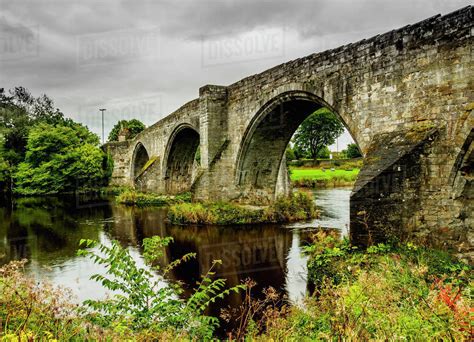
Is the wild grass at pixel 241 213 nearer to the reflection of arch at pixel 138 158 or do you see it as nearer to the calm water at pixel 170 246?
the calm water at pixel 170 246

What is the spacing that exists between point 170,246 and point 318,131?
3426cm

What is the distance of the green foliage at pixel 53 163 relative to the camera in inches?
1046

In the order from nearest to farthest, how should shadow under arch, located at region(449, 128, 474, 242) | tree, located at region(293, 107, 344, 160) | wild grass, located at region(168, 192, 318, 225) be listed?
shadow under arch, located at region(449, 128, 474, 242)
wild grass, located at region(168, 192, 318, 225)
tree, located at region(293, 107, 344, 160)

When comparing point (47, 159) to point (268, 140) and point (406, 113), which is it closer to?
point (268, 140)

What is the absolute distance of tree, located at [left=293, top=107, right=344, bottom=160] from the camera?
41625 mm

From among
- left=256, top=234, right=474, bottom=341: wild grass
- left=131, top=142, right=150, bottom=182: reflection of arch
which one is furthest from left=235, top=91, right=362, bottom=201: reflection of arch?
left=131, top=142, right=150, bottom=182: reflection of arch

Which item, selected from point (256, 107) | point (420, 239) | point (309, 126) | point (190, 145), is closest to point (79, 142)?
point (190, 145)

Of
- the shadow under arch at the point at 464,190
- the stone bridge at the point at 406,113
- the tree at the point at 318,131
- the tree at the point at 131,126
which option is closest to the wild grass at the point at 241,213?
the stone bridge at the point at 406,113

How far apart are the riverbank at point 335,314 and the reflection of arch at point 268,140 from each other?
6721mm

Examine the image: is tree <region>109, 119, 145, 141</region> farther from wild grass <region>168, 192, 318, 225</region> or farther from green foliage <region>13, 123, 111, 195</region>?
wild grass <region>168, 192, 318, 225</region>

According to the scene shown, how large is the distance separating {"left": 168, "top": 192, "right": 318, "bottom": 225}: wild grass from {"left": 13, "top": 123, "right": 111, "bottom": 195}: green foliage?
53.9ft

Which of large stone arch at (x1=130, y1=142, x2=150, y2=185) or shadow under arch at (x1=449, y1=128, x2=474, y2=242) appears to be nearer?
shadow under arch at (x1=449, y1=128, x2=474, y2=242)

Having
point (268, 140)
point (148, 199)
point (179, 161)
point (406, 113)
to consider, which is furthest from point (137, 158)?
point (406, 113)

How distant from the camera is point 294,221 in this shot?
530 inches
